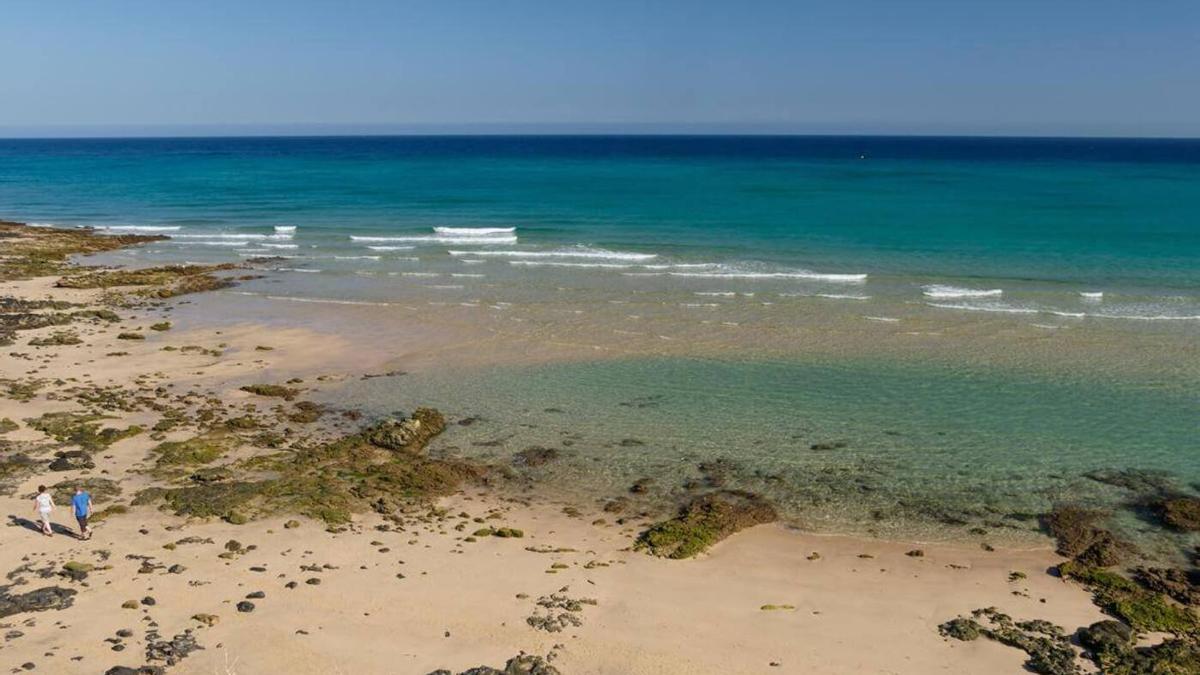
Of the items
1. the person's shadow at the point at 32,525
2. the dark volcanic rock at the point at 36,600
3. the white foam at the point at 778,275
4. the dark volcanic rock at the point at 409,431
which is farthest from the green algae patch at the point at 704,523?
the white foam at the point at 778,275

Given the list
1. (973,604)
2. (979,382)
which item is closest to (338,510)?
(973,604)

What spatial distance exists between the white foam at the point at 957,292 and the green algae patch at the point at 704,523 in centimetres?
2259

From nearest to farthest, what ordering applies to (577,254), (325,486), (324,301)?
(325,486) < (324,301) < (577,254)

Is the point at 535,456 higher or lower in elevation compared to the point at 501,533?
higher

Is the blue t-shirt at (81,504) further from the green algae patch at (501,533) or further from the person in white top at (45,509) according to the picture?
the green algae patch at (501,533)

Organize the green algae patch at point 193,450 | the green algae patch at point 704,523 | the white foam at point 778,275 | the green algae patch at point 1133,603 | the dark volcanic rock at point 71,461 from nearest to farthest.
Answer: the green algae patch at point 1133,603 < the green algae patch at point 704,523 < the dark volcanic rock at point 71,461 < the green algae patch at point 193,450 < the white foam at point 778,275

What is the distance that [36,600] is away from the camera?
13.4m

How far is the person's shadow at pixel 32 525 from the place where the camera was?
1584 centimetres

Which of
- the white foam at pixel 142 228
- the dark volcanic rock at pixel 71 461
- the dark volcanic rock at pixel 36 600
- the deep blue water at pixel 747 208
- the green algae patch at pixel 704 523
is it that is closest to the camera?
the dark volcanic rock at pixel 36 600

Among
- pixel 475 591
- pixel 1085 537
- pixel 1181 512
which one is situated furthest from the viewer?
pixel 1181 512

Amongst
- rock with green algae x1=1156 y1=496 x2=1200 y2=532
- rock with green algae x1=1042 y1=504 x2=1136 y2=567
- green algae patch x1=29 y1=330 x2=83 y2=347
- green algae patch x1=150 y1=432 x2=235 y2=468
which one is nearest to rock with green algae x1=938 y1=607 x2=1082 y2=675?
rock with green algae x1=1042 y1=504 x2=1136 y2=567

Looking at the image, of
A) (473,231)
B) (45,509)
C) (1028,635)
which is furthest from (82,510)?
(473,231)

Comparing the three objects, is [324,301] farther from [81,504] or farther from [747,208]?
[747,208]

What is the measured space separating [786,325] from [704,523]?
54.8 feet
